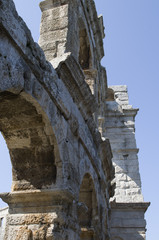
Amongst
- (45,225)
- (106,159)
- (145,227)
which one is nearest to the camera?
(45,225)

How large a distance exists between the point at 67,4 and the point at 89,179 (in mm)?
3392

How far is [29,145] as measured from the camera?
3.31 meters

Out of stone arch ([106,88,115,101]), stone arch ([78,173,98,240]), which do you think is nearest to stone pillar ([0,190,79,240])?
stone arch ([78,173,98,240])

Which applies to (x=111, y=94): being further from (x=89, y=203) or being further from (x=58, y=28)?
(x=89, y=203)

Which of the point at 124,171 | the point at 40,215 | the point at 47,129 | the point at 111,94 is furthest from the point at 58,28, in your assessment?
the point at 111,94

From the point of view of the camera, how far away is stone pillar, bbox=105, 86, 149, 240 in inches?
355

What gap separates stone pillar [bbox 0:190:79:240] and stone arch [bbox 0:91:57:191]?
0.41ft

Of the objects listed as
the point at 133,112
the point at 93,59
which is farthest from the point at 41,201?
the point at 133,112

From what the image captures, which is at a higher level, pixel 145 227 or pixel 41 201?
pixel 41 201

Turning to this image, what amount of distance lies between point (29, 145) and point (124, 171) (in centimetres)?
734

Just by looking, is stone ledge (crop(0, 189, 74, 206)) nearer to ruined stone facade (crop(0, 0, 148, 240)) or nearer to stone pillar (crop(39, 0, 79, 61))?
ruined stone facade (crop(0, 0, 148, 240))

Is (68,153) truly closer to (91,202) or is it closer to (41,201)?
(41,201)

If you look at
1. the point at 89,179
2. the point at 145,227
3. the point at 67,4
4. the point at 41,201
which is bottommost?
the point at 145,227

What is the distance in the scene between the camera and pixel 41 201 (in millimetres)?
3209
